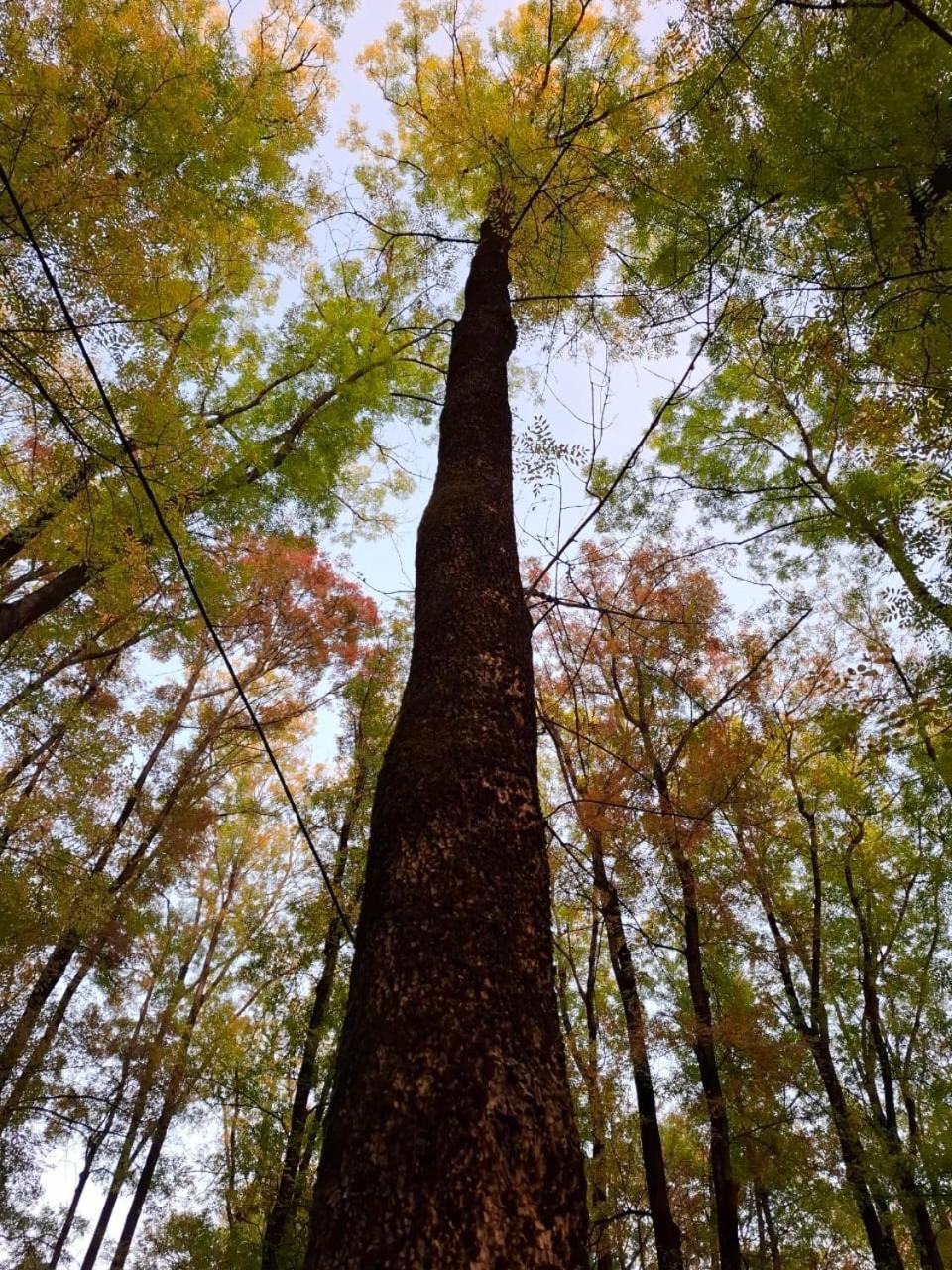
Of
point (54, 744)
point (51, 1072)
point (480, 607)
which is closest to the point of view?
point (480, 607)

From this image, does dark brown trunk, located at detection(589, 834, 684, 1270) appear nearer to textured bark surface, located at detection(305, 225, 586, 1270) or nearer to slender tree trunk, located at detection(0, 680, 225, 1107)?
textured bark surface, located at detection(305, 225, 586, 1270)

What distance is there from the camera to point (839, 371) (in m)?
3.73

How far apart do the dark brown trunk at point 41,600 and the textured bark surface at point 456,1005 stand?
415 centimetres

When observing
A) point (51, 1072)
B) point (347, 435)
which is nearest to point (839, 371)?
point (347, 435)

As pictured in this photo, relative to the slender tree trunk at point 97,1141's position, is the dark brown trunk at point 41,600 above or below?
above

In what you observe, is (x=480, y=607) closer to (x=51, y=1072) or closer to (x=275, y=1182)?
(x=275, y=1182)

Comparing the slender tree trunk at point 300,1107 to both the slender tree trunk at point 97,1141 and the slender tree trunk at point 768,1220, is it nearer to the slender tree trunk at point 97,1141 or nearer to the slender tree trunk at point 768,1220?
the slender tree trunk at point 97,1141

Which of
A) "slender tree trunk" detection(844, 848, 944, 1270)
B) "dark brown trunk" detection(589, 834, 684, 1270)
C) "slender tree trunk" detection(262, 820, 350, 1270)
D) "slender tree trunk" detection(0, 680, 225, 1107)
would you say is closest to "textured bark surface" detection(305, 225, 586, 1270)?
"dark brown trunk" detection(589, 834, 684, 1270)

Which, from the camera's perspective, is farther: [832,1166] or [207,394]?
[832,1166]

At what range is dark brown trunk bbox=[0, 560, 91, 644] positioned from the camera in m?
4.83

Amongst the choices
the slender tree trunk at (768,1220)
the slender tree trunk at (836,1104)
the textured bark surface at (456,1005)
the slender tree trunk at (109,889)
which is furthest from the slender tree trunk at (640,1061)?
the slender tree trunk at (109,889)

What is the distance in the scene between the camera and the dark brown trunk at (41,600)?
4828mm

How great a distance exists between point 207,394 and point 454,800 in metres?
6.71

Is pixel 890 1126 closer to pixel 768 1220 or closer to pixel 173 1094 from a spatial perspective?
pixel 768 1220
